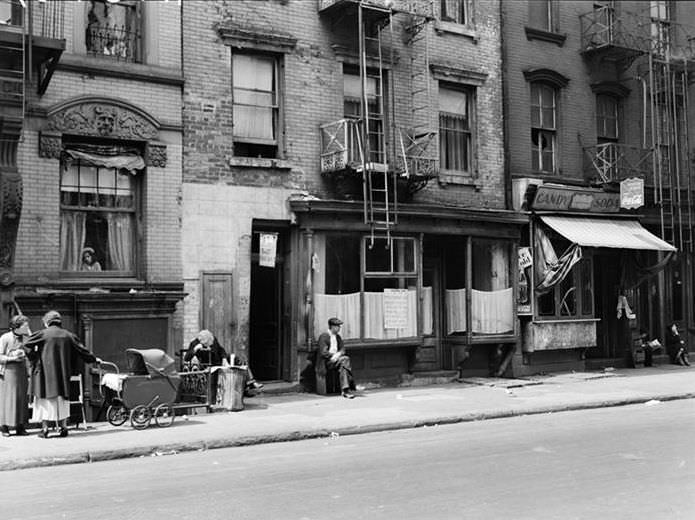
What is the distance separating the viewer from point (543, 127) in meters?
21.4

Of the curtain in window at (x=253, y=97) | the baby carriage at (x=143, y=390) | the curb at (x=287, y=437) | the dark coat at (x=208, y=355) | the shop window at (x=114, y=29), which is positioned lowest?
the curb at (x=287, y=437)

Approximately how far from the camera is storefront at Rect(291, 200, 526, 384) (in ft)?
56.2

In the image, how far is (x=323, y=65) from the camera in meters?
17.8

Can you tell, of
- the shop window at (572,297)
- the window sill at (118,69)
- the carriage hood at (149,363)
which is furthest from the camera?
the shop window at (572,297)

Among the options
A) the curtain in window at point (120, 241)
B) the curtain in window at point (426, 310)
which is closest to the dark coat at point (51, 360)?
the curtain in window at point (120, 241)

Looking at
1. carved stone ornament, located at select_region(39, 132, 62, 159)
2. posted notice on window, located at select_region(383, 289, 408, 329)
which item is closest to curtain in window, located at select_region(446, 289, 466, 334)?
posted notice on window, located at select_region(383, 289, 408, 329)

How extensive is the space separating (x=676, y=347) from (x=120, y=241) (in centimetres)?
1592

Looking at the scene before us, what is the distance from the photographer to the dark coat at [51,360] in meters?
11.8

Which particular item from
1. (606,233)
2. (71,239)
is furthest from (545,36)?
(71,239)

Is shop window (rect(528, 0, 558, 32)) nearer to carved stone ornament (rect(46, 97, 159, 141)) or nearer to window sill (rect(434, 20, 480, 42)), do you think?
window sill (rect(434, 20, 480, 42))

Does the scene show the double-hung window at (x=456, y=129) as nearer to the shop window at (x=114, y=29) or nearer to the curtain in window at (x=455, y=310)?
the curtain in window at (x=455, y=310)

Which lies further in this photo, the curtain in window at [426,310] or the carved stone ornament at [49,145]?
the curtain in window at [426,310]

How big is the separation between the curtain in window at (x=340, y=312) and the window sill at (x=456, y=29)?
6.85 meters

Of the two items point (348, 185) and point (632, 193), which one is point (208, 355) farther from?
point (632, 193)
